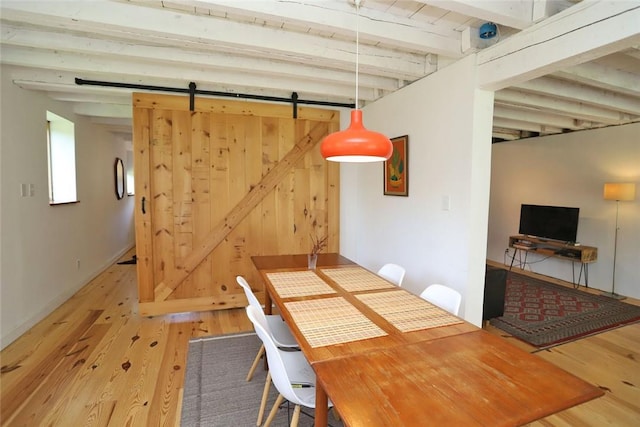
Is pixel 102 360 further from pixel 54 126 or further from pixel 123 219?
pixel 123 219

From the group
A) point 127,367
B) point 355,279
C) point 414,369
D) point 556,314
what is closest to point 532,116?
point 556,314

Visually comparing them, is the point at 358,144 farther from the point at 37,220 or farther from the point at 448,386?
the point at 37,220

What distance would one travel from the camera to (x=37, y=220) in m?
3.18

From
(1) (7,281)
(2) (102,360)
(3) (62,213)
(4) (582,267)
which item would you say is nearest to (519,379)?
(2) (102,360)

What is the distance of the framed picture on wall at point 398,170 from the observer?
9.84 ft

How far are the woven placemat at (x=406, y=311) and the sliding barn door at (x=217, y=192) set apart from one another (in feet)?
7.18

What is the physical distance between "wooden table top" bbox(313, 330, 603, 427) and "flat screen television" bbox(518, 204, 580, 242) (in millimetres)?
4400

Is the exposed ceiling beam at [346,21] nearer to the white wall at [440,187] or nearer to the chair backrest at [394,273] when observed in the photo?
the white wall at [440,187]

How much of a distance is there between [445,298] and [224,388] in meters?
1.59

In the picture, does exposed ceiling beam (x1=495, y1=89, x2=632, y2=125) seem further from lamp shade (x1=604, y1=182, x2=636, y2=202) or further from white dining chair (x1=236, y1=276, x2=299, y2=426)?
white dining chair (x1=236, y1=276, x2=299, y2=426)

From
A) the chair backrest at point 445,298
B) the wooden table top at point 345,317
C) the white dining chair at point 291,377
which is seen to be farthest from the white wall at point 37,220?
the chair backrest at point 445,298

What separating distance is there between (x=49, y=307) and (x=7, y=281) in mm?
754

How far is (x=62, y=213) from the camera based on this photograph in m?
3.70

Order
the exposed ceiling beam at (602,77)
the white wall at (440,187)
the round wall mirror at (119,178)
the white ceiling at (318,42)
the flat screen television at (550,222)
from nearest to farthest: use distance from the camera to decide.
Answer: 1. the white ceiling at (318,42)
2. the white wall at (440,187)
3. the exposed ceiling beam at (602,77)
4. the flat screen television at (550,222)
5. the round wall mirror at (119,178)
